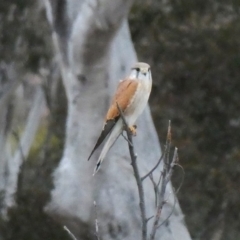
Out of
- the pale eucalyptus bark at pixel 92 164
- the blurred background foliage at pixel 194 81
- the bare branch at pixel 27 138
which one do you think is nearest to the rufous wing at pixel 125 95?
the pale eucalyptus bark at pixel 92 164

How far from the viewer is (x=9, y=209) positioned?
29.1ft

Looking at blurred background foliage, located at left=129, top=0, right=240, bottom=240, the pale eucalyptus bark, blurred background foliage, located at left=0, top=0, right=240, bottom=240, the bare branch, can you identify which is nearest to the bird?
the pale eucalyptus bark

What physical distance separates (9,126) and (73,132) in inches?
165

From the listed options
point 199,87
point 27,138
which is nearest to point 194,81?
point 199,87

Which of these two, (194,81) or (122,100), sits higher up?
(194,81)

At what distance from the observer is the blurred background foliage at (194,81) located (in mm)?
9672

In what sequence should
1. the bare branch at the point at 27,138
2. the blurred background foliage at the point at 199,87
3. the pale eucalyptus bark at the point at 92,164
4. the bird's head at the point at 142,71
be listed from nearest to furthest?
the bird's head at the point at 142,71, the pale eucalyptus bark at the point at 92,164, the blurred background foliage at the point at 199,87, the bare branch at the point at 27,138

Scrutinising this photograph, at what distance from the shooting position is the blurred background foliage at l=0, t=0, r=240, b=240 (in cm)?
967

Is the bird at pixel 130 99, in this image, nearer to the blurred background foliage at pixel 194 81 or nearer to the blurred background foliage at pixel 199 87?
the blurred background foliage at pixel 194 81

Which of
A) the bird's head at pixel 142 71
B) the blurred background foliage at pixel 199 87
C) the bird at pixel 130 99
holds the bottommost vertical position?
the bird at pixel 130 99

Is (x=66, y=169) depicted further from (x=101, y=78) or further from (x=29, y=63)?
(x=29, y=63)

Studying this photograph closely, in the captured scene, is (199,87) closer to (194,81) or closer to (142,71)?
(194,81)

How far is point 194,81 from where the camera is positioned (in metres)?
9.84

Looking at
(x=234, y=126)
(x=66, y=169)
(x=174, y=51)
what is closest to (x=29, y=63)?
(x=174, y=51)
